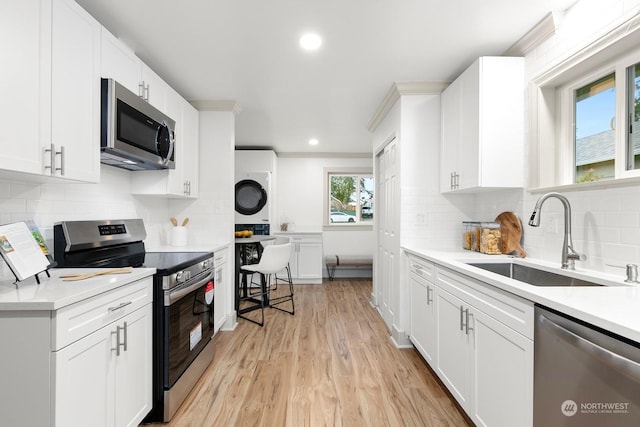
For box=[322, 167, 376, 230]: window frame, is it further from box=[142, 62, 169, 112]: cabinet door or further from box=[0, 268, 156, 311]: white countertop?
box=[0, 268, 156, 311]: white countertop

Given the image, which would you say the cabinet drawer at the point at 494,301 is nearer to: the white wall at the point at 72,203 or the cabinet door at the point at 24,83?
the cabinet door at the point at 24,83

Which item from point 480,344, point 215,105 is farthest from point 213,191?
point 480,344

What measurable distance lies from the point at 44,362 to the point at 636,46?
2938 millimetres

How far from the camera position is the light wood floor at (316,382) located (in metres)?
1.80

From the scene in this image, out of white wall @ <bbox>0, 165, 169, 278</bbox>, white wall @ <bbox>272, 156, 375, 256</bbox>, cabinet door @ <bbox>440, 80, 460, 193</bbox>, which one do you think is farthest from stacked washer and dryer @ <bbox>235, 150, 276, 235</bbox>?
cabinet door @ <bbox>440, 80, 460, 193</bbox>

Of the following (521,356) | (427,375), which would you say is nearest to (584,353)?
(521,356)

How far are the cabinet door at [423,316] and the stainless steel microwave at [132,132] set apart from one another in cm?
224

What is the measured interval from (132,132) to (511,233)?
275cm

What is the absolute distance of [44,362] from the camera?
1.08 m

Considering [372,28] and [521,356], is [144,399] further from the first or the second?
[372,28]

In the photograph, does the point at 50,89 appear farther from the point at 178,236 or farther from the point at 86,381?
the point at 178,236

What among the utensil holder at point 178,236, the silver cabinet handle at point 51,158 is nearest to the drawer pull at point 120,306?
the silver cabinet handle at point 51,158

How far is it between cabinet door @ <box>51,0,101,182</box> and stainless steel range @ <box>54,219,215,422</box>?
0.43 meters

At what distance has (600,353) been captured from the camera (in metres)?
0.88
